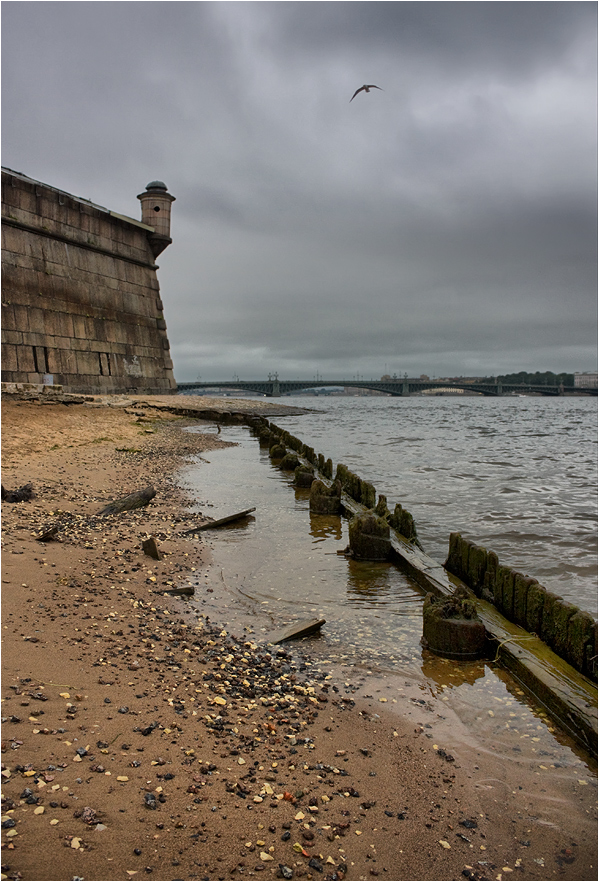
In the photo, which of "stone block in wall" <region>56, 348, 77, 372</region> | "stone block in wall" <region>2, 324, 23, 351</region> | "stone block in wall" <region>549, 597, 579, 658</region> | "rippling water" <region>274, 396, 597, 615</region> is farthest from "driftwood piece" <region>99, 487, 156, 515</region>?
"stone block in wall" <region>56, 348, 77, 372</region>

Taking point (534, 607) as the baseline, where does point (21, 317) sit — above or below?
above

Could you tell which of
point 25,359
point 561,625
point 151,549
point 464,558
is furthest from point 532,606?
point 25,359

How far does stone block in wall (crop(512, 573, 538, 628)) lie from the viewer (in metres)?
5.77

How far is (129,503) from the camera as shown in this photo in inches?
397

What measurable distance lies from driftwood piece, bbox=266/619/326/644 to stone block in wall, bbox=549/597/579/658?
2.22m

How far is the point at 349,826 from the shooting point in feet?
10.3

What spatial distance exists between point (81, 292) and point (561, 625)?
3479 cm

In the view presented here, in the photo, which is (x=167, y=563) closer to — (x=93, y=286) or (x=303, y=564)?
(x=303, y=564)

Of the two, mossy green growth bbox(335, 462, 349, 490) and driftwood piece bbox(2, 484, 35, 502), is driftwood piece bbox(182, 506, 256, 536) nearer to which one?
driftwood piece bbox(2, 484, 35, 502)

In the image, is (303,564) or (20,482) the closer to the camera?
(303,564)

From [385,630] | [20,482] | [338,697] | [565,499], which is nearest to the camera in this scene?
[338,697]

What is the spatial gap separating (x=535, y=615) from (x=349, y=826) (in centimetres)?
320

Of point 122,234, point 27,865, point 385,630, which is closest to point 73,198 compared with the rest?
point 122,234

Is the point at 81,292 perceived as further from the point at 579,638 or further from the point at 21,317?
the point at 579,638
